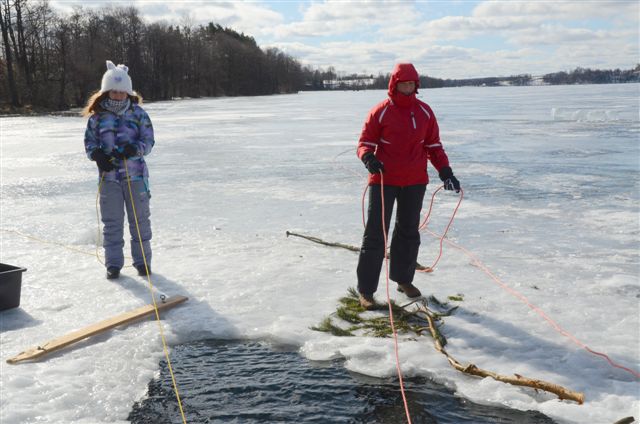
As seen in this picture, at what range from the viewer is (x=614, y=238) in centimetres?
584

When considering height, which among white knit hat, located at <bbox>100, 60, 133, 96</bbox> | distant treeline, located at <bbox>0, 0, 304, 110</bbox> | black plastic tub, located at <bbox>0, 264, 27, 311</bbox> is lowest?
black plastic tub, located at <bbox>0, 264, 27, 311</bbox>

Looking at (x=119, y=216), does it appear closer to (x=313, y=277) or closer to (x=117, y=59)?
(x=313, y=277)

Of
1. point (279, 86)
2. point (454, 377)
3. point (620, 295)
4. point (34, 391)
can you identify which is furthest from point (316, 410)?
point (279, 86)

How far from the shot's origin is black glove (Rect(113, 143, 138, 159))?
4504 mm

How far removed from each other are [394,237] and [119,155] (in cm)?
236

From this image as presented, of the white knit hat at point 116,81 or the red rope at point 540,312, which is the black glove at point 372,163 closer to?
the red rope at point 540,312

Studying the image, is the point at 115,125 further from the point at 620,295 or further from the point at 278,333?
the point at 620,295

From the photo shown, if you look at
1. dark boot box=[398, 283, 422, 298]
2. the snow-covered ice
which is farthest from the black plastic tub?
dark boot box=[398, 283, 422, 298]

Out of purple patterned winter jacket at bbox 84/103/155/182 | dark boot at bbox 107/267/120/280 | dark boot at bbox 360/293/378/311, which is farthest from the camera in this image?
dark boot at bbox 107/267/120/280

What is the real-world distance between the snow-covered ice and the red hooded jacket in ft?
3.54

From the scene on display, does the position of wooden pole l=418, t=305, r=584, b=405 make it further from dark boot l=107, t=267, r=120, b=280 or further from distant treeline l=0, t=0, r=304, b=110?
distant treeline l=0, t=0, r=304, b=110

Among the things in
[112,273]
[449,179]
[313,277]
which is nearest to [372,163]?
[449,179]

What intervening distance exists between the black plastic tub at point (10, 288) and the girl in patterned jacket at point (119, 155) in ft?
2.74

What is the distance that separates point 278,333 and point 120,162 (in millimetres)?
2099
